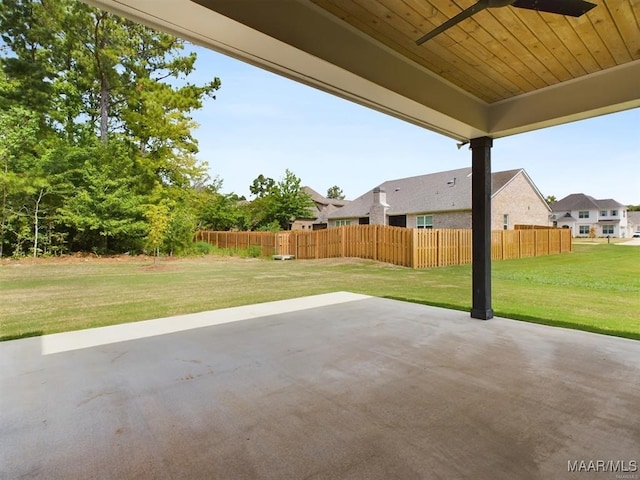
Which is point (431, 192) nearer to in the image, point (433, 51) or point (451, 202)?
point (451, 202)

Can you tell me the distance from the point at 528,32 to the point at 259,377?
8.16 ft

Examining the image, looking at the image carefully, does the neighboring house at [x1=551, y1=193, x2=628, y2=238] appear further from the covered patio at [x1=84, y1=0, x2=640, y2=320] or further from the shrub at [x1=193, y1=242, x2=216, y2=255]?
the shrub at [x1=193, y1=242, x2=216, y2=255]

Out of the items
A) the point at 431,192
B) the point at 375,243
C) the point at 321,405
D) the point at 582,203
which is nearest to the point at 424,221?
the point at 431,192

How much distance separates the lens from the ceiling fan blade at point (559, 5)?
4.57 feet

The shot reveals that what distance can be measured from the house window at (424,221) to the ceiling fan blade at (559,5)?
10974 millimetres

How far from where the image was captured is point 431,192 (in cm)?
1242

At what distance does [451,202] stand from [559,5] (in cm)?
1063

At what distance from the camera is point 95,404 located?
4.93 feet

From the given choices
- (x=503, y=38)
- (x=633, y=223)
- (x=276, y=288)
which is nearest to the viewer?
(x=503, y=38)

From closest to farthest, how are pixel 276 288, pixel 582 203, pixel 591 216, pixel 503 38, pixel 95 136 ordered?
pixel 503 38
pixel 276 288
pixel 95 136
pixel 591 216
pixel 582 203

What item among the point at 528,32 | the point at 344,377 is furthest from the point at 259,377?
the point at 528,32

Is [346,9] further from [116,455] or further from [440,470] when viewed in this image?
[116,455]

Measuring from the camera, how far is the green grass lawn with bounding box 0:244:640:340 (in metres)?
3.45

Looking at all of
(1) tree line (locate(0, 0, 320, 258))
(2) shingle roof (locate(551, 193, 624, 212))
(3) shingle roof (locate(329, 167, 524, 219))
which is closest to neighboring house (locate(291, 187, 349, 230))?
(3) shingle roof (locate(329, 167, 524, 219))
